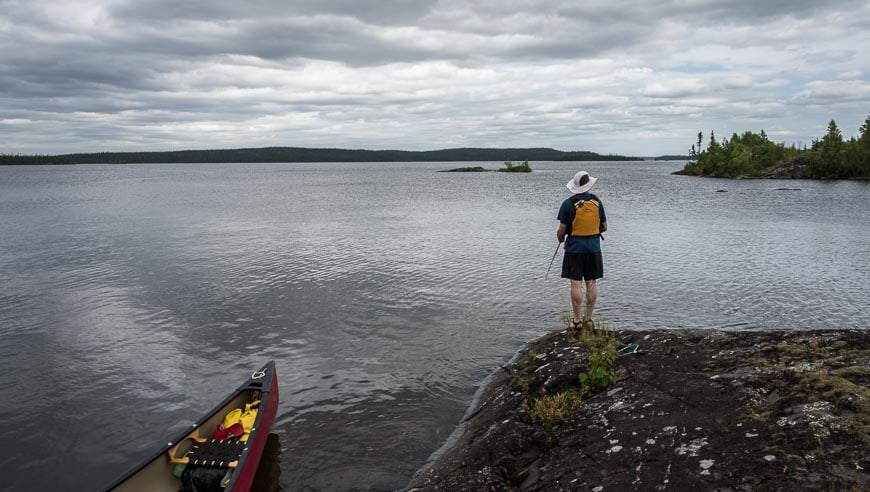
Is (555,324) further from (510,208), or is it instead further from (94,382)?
(510,208)

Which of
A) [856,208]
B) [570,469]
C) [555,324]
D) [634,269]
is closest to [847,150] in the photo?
[856,208]

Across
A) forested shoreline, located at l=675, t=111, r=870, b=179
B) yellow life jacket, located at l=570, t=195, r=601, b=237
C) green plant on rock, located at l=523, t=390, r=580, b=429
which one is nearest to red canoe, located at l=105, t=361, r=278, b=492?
green plant on rock, located at l=523, t=390, r=580, b=429

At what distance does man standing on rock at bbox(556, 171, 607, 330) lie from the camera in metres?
10.4

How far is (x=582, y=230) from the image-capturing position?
10484 millimetres

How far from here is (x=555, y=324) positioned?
15398 millimetres

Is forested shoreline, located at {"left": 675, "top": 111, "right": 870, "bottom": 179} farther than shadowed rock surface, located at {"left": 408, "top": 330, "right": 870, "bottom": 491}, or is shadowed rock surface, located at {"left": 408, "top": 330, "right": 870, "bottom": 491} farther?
forested shoreline, located at {"left": 675, "top": 111, "right": 870, "bottom": 179}

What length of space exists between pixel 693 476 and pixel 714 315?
1119 cm

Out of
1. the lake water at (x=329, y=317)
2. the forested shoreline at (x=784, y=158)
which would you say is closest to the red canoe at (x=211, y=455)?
the lake water at (x=329, y=317)

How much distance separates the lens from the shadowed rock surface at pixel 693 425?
5.50m

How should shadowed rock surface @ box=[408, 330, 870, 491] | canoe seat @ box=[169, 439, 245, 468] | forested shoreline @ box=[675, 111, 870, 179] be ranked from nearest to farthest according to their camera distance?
shadowed rock surface @ box=[408, 330, 870, 491], canoe seat @ box=[169, 439, 245, 468], forested shoreline @ box=[675, 111, 870, 179]

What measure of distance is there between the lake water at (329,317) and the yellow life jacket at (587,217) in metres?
2.51

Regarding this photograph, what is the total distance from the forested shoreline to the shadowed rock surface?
392ft

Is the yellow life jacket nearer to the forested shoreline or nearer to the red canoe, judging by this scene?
the red canoe

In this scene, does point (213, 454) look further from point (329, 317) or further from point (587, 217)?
point (329, 317)
